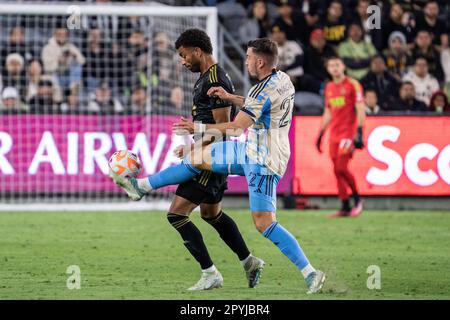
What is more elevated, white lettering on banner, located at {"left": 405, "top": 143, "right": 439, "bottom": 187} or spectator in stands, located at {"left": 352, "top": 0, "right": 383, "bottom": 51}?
spectator in stands, located at {"left": 352, "top": 0, "right": 383, "bottom": 51}

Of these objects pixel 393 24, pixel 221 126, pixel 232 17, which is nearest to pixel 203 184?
pixel 221 126

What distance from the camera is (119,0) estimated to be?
20984 millimetres

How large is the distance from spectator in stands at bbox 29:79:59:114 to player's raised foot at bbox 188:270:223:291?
8.30 m

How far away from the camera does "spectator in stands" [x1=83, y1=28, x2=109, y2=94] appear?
60.4 feet

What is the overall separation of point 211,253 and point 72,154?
5.34m

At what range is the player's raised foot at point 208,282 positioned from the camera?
923 cm

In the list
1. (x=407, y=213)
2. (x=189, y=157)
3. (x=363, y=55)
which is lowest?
(x=407, y=213)

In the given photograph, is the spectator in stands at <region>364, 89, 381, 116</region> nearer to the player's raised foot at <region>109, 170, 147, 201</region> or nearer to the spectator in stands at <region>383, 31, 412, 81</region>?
the spectator in stands at <region>383, 31, 412, 81</region>

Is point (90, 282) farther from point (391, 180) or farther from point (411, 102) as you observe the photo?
point (411, 102)

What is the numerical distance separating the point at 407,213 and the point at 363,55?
12.7 feet

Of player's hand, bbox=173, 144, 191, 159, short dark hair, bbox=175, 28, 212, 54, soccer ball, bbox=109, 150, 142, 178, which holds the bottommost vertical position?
soccer ball, bbox=109, 150, 142, 178

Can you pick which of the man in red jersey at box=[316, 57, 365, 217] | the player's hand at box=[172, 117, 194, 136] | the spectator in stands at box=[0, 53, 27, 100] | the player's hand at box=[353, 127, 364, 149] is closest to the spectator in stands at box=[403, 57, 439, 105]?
the man in red jersey at box=[316, 57, 365, 217]

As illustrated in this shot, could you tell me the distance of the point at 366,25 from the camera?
2016 cm
